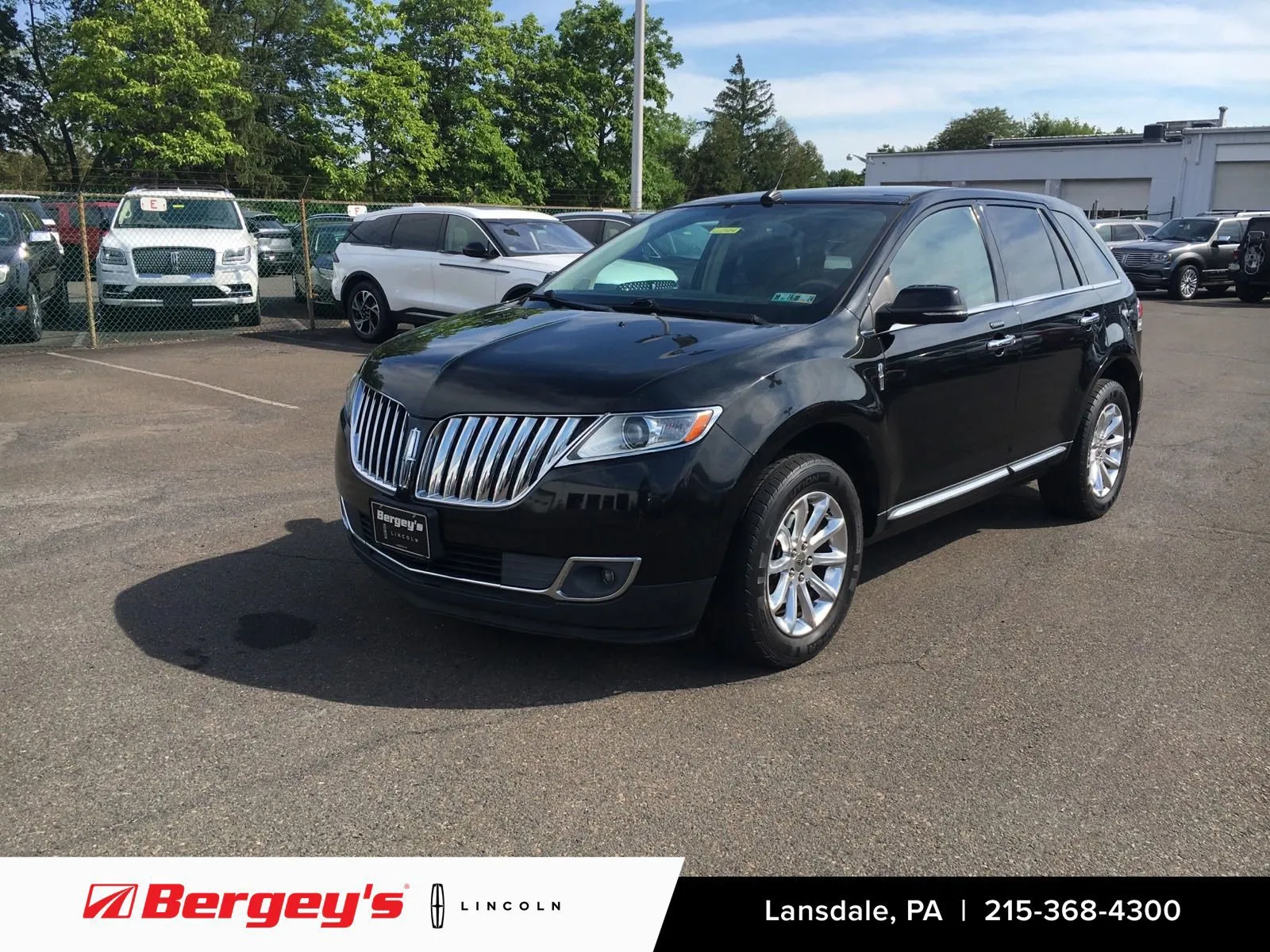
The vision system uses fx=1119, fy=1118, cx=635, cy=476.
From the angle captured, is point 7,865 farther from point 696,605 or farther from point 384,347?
point 384,347

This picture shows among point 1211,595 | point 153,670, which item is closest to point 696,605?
point 153,670

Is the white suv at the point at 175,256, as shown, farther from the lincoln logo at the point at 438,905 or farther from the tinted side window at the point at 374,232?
→ the lincoln logo at the point at 438,905

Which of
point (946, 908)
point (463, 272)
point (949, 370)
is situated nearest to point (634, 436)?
point (946, 908)

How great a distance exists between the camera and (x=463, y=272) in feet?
43.8

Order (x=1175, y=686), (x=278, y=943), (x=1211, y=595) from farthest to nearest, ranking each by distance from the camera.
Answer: (x=1211, y=595) < (x=1175, y=686) < (x=278, y=943)

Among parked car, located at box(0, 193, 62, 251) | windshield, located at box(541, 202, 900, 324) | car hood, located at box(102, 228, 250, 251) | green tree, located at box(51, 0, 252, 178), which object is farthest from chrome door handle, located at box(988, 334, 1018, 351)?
green tree, located at box(51, 0, 252, 178)

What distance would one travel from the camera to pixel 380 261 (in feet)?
46.7

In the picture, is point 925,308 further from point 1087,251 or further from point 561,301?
point 1087,251

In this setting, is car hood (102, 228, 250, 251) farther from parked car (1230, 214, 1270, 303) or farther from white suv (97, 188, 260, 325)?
parked car (1230, 214, 1270, 303)

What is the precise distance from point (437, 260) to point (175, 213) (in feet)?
13.5

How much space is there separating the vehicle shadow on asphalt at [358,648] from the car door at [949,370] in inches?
49.0

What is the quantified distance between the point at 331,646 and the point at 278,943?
5.57ft

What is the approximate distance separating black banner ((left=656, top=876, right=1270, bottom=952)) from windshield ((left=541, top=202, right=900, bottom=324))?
89.7 inches

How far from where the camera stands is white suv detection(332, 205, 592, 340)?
13000 mm
